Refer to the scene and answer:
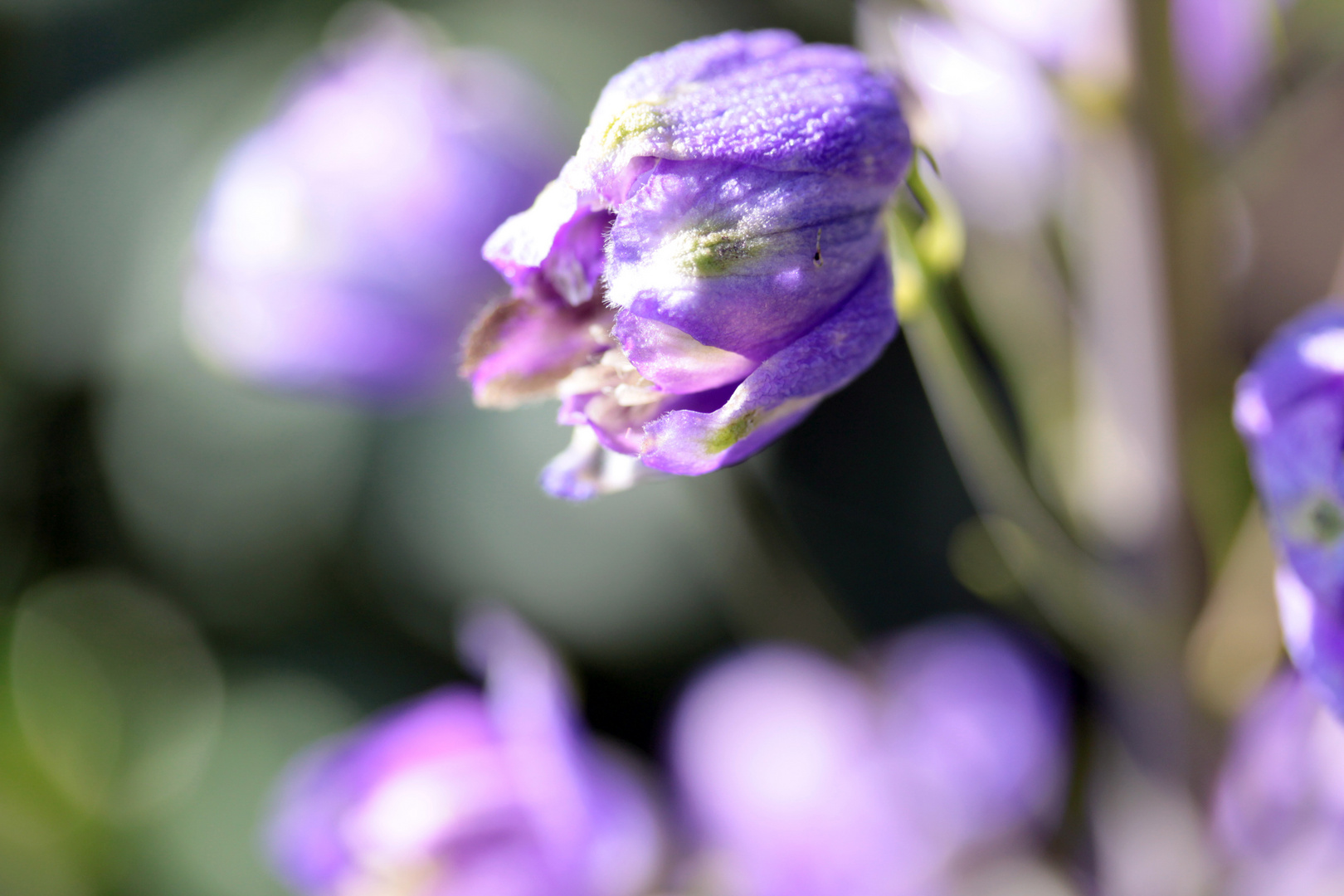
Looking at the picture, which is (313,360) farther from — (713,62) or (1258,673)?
(1258,673)

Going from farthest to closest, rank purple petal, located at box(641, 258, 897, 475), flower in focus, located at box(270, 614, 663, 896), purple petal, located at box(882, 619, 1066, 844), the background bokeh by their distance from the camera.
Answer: the background bokeh, purple petal, located at box(882, 619, 1066, 844), flower in focus, located at box(270, 614, 663, 896), purple petal, located at box(641, 258, 897, 475)

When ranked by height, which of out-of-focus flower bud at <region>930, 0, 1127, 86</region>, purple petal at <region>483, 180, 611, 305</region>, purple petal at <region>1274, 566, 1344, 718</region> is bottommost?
purple petal at <region>1274, 566, 1344, 718</region>

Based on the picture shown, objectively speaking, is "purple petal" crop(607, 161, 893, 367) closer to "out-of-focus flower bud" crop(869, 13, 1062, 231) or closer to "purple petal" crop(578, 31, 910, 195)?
"purple petal" crop(578, 31, 910, 195)

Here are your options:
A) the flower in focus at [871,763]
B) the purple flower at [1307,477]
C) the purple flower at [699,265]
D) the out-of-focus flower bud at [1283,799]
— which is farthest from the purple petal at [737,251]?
the flower in focus at [871,763]

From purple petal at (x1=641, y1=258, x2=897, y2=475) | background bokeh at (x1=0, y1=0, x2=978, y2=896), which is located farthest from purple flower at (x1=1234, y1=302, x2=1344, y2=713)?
background bokeh at (x1=0, y1=0, x2=978, y2=896)

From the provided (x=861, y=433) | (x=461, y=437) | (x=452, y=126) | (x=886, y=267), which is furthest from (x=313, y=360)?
(x=861, y=433)

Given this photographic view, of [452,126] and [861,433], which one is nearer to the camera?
[452,126]

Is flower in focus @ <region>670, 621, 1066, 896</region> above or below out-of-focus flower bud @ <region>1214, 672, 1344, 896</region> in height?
below

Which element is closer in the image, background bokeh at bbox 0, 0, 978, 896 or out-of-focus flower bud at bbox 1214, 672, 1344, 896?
out-of-focus flower bud at bbox 1214, 672, 1344, 896
